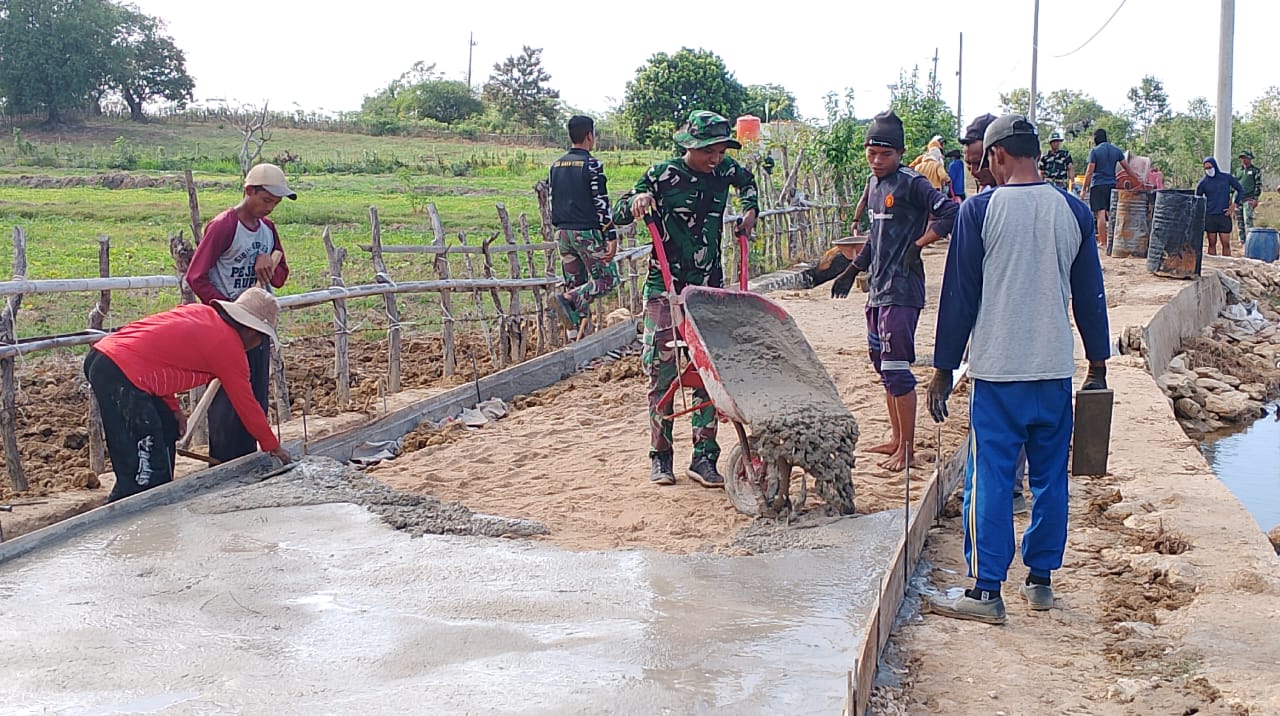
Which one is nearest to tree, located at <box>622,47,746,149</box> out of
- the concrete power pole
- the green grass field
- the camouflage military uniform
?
the green grass field

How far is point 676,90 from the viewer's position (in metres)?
43.6

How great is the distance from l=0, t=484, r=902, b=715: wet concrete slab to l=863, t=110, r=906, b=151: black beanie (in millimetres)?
1900

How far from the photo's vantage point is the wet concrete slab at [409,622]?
10.8ft

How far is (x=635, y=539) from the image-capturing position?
4883mm

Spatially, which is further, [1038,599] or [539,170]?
[539,170]

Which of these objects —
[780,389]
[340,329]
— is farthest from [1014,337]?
[340,329]

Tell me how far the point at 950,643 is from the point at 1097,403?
103 cm

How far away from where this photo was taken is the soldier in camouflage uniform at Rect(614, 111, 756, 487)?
5648 millimetres

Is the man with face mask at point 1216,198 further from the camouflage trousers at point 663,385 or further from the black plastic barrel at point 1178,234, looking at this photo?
the camouflage trousers at point 663,385

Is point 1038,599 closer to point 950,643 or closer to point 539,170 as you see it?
point 950,643

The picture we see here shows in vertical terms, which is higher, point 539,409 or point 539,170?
point 539,170

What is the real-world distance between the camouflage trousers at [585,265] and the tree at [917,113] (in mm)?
15561

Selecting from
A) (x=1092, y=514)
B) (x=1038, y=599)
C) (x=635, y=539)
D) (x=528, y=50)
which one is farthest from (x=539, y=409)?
(x=528, y=50)

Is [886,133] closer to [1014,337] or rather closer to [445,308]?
[1014,337]
